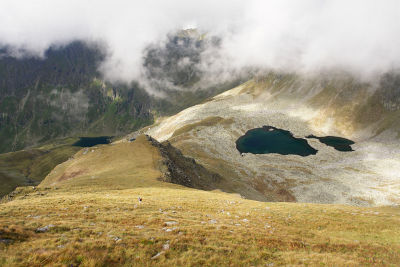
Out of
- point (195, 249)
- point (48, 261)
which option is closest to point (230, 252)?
point (195, 249)

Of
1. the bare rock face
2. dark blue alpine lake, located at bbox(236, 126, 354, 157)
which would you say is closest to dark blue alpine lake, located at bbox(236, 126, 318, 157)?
dark blue alpine lake, located at bbox(236, 126, 354, 157)

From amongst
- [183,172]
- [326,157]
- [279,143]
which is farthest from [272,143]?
[183,172]

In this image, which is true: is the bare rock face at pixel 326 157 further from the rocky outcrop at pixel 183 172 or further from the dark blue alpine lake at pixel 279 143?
the dark blue alpine lake at pixel 279 143

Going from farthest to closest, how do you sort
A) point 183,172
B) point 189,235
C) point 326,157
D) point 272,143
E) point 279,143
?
1. point 272,143
2. point 279,143
3. point 326,157
4. point 183,172
5. point 189,235

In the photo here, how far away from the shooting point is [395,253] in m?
19.2

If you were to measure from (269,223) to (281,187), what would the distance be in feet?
242

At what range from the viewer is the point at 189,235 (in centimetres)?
1761

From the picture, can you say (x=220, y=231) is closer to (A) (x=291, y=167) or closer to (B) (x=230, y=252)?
(B) (x=230, y=252)

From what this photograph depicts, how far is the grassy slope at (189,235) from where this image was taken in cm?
1391

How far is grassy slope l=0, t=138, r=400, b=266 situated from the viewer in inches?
548

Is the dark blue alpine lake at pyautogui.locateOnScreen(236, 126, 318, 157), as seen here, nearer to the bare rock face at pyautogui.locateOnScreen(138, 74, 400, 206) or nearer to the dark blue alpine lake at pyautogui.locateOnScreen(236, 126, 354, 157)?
the dark blue alpine lake at pyautogui.locateOnScreen(236, 126, 354, 157)

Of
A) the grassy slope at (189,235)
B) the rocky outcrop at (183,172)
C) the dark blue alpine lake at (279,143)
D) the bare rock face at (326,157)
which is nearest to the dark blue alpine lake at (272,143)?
the dark blue alpine lake at (279,143)

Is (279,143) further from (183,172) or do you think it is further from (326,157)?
(183,172)

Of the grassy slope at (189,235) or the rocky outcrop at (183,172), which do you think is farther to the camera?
the rocky outcrop at (183,172)
